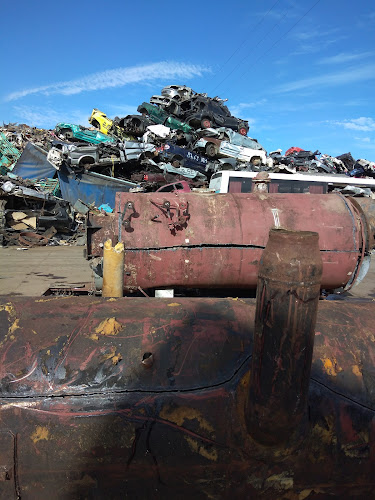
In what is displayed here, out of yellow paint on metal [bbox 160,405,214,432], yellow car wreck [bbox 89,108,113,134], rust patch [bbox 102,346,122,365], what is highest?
yellow car wreck [bbox 89,108,113,134]

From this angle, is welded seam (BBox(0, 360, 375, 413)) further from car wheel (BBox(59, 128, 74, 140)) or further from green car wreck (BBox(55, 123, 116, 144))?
car wheel (BBox(59, 128, 74, 140))

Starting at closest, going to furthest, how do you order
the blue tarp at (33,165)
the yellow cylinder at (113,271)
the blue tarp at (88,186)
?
the yellow cylinder at (113,271) → the blue tarp at (88,186) → the blue tarp at (33,165)

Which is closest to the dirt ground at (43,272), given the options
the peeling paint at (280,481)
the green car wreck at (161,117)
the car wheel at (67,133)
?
the peeling paint at (280,481)

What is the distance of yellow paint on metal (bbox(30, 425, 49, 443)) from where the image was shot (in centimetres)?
163

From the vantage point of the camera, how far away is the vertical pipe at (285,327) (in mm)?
1402

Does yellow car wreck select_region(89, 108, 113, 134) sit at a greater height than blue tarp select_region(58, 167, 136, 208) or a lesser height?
greater

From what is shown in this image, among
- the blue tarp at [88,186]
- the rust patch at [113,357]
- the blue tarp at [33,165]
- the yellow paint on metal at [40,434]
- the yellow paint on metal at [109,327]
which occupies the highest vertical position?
the blue tarp at [33,165]

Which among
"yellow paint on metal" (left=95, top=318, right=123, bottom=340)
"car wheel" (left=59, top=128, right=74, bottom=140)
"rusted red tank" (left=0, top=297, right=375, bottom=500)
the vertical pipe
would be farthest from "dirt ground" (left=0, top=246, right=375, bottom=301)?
"car wheel" (left=59, top=128, right=74, bottom=140)

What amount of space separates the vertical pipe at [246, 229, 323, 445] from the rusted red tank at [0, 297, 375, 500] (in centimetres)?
24

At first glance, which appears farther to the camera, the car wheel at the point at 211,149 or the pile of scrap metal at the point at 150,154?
the car wheel at the point at 211,149

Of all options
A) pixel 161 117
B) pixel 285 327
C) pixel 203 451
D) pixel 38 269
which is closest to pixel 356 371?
pixel 285 327

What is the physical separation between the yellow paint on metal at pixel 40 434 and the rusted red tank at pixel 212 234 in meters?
2.15

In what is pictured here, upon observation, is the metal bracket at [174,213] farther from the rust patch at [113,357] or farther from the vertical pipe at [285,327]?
the vertical pipe at [285,327]

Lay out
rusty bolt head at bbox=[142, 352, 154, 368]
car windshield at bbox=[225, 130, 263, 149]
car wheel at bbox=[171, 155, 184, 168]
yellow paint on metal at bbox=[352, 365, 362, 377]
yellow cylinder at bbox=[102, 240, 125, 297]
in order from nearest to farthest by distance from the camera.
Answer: rusty bolt head at bbox=[142, 352, 154, 368], yellow paint on metal at bbox=[352, 365, 362, 377], yellow cylinder at bbox=[102, 240, 125, 297], car wheel at bbox=[171, 155, 184, 168], car windshield at bbox=[225, 130, 263, 149]
